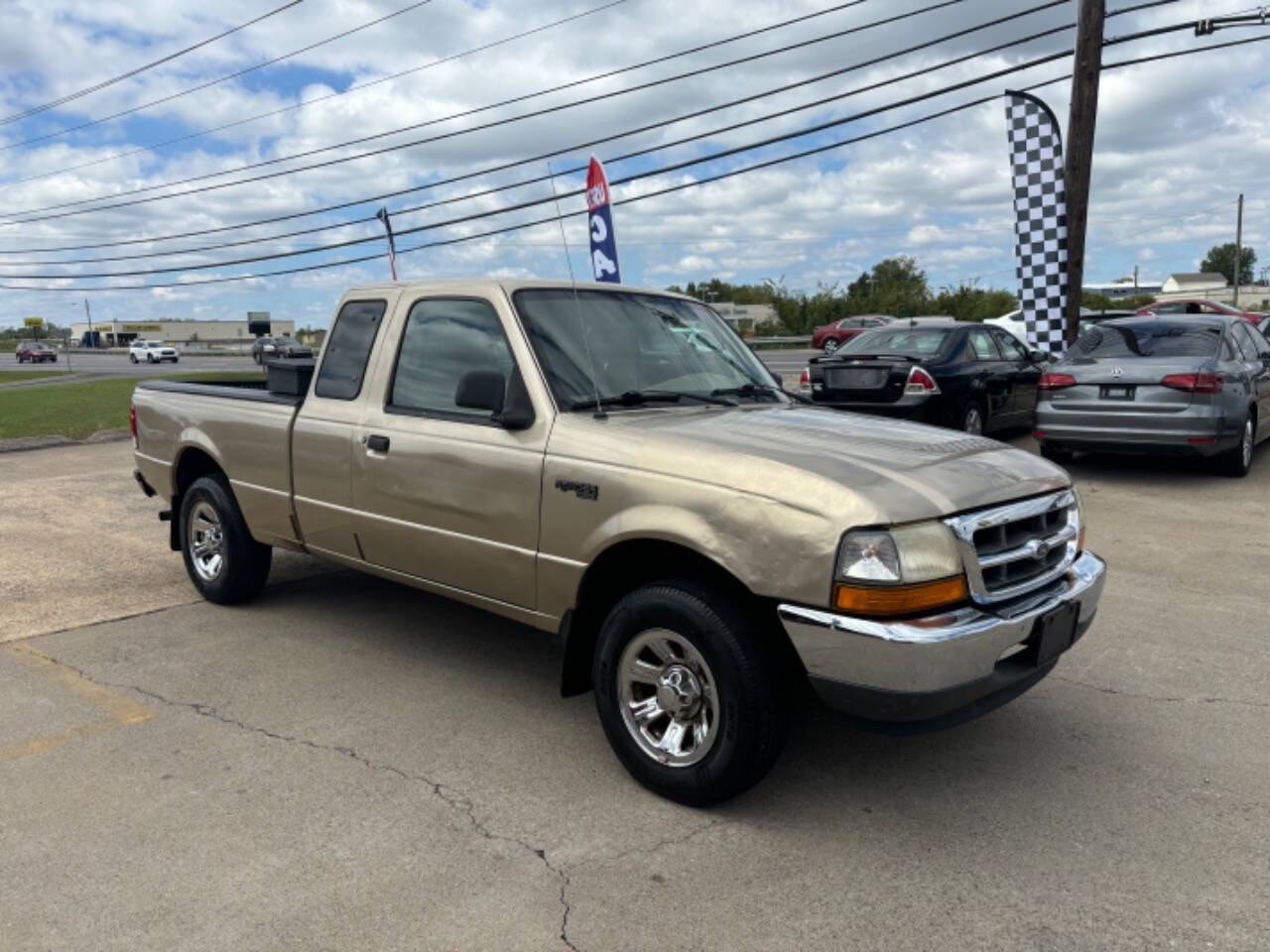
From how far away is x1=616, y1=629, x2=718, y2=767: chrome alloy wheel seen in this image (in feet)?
11.0

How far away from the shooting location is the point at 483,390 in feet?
12.7

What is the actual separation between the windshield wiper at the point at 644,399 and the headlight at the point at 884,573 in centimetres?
138

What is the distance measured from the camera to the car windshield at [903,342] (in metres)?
11.4

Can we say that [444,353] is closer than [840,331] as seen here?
Yes

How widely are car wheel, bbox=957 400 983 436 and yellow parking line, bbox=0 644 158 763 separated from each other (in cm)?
920

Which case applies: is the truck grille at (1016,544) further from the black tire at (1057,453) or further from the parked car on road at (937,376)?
the black tire at (1057,453)

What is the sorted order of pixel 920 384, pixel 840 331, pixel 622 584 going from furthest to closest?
1. pixel 840 331
2. pixel 920 384
3. pixel 622 584

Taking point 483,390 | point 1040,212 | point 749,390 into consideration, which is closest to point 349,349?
point 483,390

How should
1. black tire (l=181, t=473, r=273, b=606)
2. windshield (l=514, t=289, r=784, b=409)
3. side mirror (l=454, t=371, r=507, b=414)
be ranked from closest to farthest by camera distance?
1. side mirror (l=454, t=371, r=507, b=414)
2. windshield (l=514, t=289, r=784, b=409)
3. black tire (l=181, t=473, r=273, b=606)

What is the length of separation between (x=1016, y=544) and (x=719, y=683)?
1.14 meters

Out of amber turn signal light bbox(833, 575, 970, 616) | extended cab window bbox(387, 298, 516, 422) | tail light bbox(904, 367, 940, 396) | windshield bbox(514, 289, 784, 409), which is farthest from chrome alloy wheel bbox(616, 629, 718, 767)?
tail light bbox(904, 367, 940, 396)

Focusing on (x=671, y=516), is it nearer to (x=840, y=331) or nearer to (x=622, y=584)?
(x=622, y=584)

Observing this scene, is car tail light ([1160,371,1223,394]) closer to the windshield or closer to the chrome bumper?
the windshield

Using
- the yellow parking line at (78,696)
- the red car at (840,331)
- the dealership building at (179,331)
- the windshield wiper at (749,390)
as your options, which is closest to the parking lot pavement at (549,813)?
the yellow parking line at (78,696)
